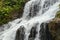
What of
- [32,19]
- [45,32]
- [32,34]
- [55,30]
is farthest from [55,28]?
[32,19]

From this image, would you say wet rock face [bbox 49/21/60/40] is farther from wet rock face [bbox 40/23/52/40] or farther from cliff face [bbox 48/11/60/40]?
wet rock face [bbox 40/23/52/40]

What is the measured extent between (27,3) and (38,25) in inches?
149

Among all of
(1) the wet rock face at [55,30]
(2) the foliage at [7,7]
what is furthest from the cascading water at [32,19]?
(1) the wet rock face at [55,30]

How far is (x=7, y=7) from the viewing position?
48.4 feet

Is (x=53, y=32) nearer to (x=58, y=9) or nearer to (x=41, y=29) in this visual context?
(x=41, y=29)

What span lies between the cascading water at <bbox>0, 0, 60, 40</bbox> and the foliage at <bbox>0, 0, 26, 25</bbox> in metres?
0.61

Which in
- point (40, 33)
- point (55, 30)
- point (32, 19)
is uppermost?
point (32, 19)

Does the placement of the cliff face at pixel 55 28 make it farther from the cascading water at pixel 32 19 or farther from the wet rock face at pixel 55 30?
the cascading water at pixel 32 19

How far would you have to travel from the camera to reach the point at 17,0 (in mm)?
15250

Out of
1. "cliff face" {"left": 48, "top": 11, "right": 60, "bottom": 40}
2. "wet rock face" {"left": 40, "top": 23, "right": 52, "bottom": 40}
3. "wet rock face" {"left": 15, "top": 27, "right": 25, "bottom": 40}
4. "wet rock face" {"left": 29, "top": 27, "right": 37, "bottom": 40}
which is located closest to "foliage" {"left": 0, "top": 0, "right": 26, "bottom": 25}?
"wet rock face" {"left": 15, "top": 27, "right": 25, "bottom": 40}

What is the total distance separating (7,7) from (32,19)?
2806 mm

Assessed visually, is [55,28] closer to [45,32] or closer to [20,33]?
[45,32]

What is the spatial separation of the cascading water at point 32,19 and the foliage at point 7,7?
61 cm

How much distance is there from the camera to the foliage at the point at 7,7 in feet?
46.0
